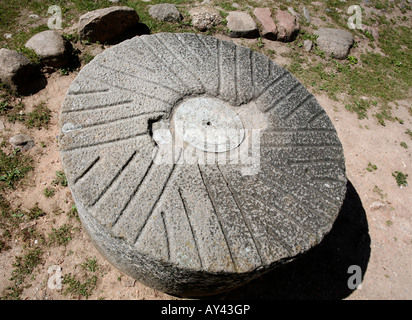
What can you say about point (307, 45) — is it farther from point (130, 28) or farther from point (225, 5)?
point (130, 28)

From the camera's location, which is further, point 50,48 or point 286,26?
point 286,26

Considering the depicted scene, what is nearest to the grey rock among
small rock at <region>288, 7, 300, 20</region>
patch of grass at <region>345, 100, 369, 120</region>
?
small rock at <region>288, 7, 300, 20</region>

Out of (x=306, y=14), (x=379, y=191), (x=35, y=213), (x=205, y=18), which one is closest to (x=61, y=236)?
(x=35, y=213)

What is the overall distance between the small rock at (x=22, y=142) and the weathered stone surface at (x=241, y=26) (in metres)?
3.33

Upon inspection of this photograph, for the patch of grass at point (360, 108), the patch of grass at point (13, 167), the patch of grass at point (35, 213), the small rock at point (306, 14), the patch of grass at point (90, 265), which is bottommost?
the patch of grass at point (90, 265)

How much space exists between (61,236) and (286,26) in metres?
4.60

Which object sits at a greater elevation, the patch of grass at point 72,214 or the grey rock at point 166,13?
the grey rock at point 166,13

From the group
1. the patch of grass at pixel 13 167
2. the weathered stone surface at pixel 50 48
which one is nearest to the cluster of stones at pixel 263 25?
the weathered stone surface at pixel 50 48

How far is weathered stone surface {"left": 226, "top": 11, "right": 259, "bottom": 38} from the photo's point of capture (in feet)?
16.0

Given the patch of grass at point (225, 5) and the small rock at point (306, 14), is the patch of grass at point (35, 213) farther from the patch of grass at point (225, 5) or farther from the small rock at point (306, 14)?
the small rock at point (306, 14)

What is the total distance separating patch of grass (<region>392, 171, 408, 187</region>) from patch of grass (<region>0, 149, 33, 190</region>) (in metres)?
4.34

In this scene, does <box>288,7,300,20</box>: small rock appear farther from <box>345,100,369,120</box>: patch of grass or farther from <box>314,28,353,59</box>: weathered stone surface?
<box>345,100,369,120</box>: patch of grass

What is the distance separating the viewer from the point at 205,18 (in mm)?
4820

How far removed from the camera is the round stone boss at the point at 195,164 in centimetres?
190
